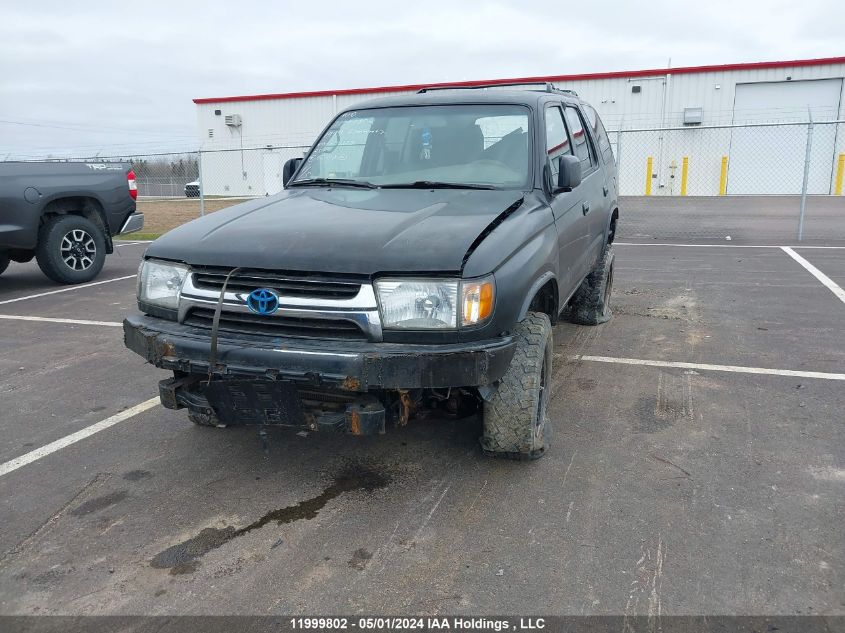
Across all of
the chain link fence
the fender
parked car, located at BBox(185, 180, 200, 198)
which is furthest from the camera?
parked car, located at BBox(185, 180, 200, 198)

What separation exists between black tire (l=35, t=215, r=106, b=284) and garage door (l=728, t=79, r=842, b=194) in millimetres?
24515

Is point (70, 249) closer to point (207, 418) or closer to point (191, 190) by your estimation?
point (207, 418)

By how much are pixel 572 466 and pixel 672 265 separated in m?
7.55

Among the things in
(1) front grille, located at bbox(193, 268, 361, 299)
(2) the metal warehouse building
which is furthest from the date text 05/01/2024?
(2) the metal warehouse building

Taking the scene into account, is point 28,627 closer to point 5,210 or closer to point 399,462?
point 399,462

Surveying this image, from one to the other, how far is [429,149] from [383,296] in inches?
65.3

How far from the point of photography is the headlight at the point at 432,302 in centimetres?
289

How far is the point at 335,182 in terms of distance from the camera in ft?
14.1

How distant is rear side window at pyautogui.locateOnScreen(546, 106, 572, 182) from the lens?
4284mm

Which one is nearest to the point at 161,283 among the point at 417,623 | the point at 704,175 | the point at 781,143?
the point at 417,623

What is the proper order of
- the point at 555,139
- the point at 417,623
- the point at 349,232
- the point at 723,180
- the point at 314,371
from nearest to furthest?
the point at 417,623 → the point at 314,371 → the point at 349,232 → the point at 555,139 → the point at 723,180

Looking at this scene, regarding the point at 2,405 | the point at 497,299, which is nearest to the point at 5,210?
the point at 2,405

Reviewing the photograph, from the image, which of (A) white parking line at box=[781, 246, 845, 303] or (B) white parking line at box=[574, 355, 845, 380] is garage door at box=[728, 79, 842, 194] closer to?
(A) white parking line at box=[781, 246, 845, 303]

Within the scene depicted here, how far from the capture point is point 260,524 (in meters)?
3.05
